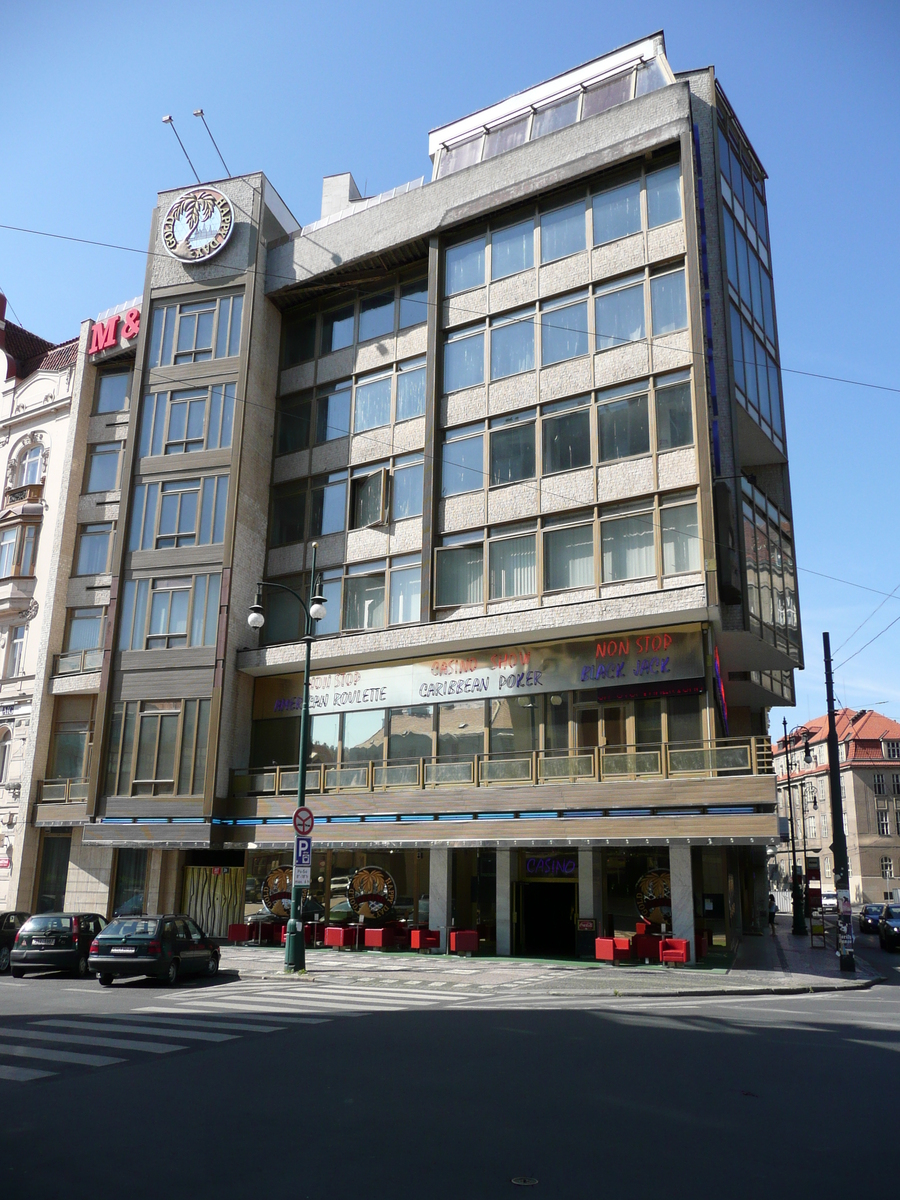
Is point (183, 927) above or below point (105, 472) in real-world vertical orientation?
below

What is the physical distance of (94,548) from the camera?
36156 millimetres

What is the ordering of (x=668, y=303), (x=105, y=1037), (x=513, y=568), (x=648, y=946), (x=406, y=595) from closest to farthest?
(x=105, y=1037) < (x=648, y=946) < (x=668, y=303) < (x=513, y=568) < (x=406, y=595)

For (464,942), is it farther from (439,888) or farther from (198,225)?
(198,225)

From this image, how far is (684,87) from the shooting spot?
27.6 metres

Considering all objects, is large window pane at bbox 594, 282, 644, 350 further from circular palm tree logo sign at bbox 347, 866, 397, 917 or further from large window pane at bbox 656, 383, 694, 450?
circular palm tree logo sign at bbox 347, 866, 397, 917

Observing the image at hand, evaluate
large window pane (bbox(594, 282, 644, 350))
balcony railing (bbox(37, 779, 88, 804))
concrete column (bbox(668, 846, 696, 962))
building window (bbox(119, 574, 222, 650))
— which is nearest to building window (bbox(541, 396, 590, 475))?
large window pane (bbox(594, 282, 644, 350))

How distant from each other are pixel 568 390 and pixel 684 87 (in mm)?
9284

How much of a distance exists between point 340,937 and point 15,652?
18.2 metres

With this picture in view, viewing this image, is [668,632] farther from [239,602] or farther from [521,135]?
[521,135]

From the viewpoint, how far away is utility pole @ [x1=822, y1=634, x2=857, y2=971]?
75.2 feet

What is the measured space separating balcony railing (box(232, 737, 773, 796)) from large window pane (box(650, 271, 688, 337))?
460 inches

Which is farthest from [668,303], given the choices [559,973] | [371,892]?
[371,892]

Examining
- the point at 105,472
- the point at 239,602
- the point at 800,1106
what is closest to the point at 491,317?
the point at 239,602

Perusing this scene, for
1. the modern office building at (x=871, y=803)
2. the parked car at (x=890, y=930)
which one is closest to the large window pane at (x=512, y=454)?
the parked car at (x=890, y=930)
